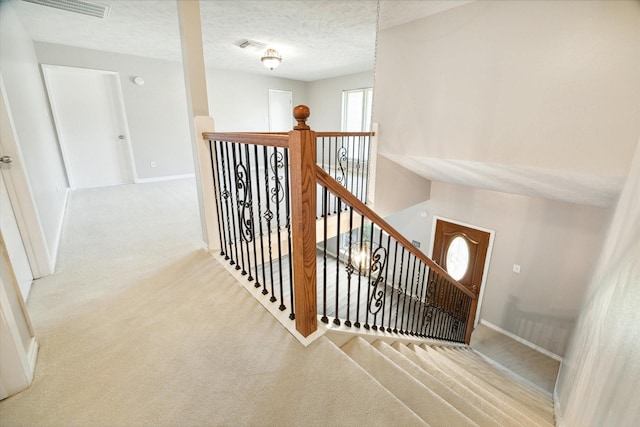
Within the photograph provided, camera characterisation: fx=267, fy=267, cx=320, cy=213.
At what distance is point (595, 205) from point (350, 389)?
4.03 m

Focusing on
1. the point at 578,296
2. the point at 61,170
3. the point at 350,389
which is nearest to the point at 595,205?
the point at 578,296

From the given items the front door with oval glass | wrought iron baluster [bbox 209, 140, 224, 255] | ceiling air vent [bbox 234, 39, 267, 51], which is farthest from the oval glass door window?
ceiling air vent [bbox 234, 39, 267, 51]

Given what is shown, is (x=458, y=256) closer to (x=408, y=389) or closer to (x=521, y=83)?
(x=521, y=83)

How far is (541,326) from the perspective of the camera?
4.09 metres

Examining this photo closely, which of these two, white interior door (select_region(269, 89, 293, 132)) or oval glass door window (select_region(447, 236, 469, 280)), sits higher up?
white interior door (select_region(269, 89, 293, 132))

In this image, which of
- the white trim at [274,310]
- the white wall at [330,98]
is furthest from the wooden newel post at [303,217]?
the white wall at [330,98]

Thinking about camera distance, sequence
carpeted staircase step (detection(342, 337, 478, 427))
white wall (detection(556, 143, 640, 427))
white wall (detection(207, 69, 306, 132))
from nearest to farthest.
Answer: white wall (detection(556, 143, 640, 427)), carpeted staircase step (detection(342, 337, 478, 427)), white wall (detection(207, 69, 306, 132))

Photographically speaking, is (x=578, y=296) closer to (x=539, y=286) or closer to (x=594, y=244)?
(x=539, y=286)

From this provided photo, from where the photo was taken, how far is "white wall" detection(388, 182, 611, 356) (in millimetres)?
3660

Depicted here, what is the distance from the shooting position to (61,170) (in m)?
4.32

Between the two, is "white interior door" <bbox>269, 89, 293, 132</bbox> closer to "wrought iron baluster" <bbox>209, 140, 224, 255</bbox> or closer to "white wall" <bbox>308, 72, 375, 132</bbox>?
"white wall" <bbox>308, 72, 375, 132</bbox>

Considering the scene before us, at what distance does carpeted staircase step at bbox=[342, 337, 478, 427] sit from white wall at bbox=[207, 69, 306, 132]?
5732mm

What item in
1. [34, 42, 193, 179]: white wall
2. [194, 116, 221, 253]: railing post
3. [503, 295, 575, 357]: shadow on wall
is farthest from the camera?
[34, 42, 193, 179]: white wall

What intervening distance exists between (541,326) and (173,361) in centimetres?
506
